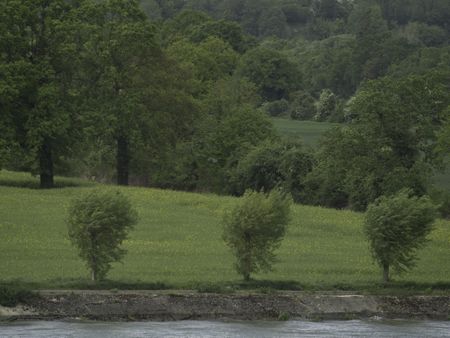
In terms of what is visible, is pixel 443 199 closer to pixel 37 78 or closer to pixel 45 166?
pixel 45 166

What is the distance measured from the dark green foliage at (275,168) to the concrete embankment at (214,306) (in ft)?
119

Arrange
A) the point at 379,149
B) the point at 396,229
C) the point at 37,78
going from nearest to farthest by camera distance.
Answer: the point at 396,229 < the point at 37,78 < the point at 379,149

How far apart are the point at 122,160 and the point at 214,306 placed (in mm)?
42149

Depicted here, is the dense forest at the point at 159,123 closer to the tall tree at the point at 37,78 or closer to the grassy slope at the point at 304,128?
the tall tree at the point at 37,78

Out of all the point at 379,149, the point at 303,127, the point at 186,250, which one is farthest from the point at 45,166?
the point at 303,127

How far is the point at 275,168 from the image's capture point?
264 ft

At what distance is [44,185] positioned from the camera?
7194 centimetres

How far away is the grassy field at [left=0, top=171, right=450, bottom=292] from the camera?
41.7 m

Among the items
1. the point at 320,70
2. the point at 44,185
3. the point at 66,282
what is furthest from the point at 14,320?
the point at 320,70

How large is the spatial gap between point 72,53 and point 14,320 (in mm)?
37424

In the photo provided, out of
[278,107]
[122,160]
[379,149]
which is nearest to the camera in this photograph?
[379,149]

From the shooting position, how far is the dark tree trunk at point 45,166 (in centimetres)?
7176

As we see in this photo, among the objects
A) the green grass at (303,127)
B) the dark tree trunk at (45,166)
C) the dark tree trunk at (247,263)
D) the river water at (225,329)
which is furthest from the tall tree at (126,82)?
the green grass at (303,127)

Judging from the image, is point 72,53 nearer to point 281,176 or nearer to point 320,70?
point 281,176
